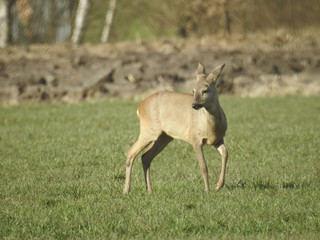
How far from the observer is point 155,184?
7277 millimetres

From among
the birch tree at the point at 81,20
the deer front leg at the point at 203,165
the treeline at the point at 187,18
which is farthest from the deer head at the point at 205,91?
the birch tree at the point at 81,20

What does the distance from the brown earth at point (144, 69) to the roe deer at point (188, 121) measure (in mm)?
9031

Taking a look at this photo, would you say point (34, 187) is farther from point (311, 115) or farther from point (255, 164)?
point (311, 115)

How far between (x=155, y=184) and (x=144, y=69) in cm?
999

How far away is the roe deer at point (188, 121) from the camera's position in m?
6.57

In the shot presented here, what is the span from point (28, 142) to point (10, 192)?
3341 millimetres

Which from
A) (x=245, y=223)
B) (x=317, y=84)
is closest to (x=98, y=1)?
(x=317, y=84)

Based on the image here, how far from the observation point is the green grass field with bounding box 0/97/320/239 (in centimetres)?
558

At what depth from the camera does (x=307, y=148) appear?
9375 mm

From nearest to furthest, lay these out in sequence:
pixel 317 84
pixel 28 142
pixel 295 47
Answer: pixel 28 142 < pixel 317 84 < pixel 295 47

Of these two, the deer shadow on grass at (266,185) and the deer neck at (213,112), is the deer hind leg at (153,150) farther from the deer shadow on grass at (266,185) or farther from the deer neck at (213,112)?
the deer shadow on grass at (266,185)

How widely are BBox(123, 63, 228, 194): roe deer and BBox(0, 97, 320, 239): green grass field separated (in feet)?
1.33

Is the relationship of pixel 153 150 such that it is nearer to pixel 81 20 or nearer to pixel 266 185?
pixel 266 185

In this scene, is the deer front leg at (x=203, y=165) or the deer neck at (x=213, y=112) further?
the deer front leg at (x=203, y=165)
